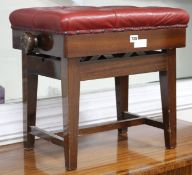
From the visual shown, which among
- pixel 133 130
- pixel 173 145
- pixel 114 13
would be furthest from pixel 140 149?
pixel 114 13

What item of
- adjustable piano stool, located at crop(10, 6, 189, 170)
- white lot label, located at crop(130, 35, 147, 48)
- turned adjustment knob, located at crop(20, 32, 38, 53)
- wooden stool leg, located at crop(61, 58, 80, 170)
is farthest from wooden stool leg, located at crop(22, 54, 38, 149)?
white lot label, located at crop(130, 35, 147, 48)

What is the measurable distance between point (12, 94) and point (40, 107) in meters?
0.13

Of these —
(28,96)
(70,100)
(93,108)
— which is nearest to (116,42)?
(70,100)

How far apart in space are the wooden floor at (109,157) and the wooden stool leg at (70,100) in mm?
91

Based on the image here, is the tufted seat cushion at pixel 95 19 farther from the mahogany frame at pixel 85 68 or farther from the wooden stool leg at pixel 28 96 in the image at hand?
the wooden stool leg at pixel 28 96

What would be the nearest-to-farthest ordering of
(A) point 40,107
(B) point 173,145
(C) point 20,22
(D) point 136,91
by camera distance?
(C) point 20,22 → (B) point 173,145 → (A) point 40,107 → (D) point 136,91

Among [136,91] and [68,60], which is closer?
[68,60]

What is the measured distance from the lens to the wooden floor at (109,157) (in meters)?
1.28

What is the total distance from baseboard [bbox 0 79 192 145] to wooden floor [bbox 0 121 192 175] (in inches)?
2.8

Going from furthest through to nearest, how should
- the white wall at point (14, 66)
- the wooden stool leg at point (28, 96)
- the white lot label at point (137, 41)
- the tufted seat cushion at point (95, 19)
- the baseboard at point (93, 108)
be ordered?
1. the white wall at point (14, 66)
2. the baseboard at point (93, 108)
3. the wooden stool leg at point (28, 96)
4. the white lot label at point (137, 41)
5. the tufted seat cushion at point (95, 19)

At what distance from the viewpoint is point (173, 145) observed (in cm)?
143

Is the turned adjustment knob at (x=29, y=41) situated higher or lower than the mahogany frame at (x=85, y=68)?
higher

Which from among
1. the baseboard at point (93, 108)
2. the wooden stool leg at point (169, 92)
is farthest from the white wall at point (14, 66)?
the wooden stool leg at point (169, 92)

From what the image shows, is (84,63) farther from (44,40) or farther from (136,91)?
(136,91)
